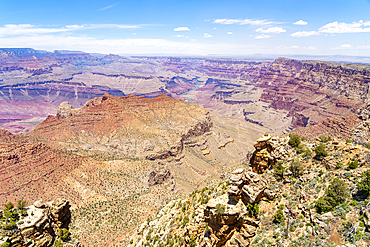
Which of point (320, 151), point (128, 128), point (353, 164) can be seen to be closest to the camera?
point (353, 164)

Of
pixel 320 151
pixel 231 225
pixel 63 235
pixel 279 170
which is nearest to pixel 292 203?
pixel 279 170

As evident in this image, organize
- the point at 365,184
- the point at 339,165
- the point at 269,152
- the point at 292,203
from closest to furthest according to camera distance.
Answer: the point at 365,184
the point at 292,203
the point at 339,165
the point at 269,152

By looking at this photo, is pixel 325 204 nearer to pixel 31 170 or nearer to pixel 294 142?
pixel 294 142

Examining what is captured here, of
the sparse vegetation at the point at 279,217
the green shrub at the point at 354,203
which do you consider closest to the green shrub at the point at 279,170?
the sparse vegetation at the point at 279,217

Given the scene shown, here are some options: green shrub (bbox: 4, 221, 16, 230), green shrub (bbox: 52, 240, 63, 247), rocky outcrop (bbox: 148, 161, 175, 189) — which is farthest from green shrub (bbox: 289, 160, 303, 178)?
rocky outcrop (bbox: 148, 161, 175, 189)

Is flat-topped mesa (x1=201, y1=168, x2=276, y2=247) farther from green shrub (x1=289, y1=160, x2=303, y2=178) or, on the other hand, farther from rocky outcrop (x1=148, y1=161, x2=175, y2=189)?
rocky outcrop (x1=148, y1=161, x2=175, y2=189)

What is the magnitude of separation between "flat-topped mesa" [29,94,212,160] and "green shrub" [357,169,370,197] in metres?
93.2

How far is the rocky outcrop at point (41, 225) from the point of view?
25677 millimetres

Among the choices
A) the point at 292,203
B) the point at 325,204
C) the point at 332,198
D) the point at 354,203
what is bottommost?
the point at 292,203

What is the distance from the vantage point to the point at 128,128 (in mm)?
126500

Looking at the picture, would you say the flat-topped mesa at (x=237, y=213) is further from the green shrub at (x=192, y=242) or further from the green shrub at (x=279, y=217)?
the green shrub at (x=192, y=242)

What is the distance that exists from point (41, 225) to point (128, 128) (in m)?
100

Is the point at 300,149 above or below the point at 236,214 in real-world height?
above

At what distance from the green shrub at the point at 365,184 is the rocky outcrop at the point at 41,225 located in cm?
3850
